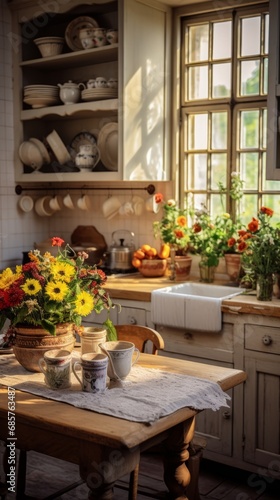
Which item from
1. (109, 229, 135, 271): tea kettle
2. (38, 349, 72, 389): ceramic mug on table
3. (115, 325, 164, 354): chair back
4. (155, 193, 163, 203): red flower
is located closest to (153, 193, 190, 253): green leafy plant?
(155, 193, 163, 203): red flower

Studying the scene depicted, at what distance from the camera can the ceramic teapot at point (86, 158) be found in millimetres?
4312

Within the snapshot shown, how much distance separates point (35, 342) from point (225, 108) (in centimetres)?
229

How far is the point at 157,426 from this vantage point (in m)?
1.88

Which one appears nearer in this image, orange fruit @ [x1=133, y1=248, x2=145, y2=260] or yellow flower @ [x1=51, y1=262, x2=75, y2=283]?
yellow flower @ [x1=51, y1=262, x2=75, y2=283]

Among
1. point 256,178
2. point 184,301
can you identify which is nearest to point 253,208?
point 256,178

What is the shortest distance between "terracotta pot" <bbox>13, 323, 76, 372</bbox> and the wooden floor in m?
1.10

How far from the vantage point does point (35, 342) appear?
2.32 metres

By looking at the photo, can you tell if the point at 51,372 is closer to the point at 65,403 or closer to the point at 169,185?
the point at 65,403

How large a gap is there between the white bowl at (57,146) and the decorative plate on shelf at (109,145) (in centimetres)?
25

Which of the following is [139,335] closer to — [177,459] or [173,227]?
[177,459]

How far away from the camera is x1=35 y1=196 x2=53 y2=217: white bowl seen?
4.70 meters

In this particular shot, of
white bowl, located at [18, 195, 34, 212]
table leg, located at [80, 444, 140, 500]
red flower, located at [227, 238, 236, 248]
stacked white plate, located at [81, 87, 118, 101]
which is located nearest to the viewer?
table leg, located at [80, 444, 140, 500]

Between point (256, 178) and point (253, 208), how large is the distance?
18 centimetres

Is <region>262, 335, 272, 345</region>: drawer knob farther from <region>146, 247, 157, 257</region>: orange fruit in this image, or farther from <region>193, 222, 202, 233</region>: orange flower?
<region>146, 247, 157, 257</region>: orange fruit
